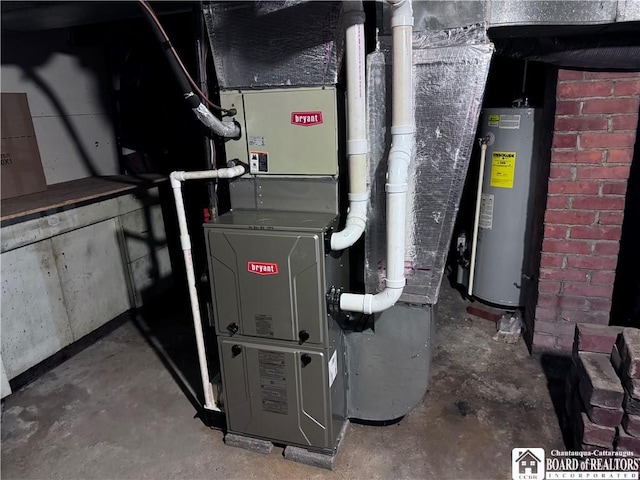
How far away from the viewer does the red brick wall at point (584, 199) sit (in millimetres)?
2094

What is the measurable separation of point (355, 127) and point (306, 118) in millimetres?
206

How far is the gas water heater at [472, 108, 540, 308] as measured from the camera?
2.56 metres

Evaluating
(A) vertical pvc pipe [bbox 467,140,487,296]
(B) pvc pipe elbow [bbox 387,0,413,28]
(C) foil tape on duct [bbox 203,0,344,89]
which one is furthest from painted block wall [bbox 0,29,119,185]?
(A) vertical pvc pipe [bbox 467,140,487,296]

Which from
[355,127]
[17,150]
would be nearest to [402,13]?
[355,127]

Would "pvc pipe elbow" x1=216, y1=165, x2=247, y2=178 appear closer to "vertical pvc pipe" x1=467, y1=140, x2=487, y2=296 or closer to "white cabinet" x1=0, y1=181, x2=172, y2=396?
"white cabinet" x1=0, y1=181, x2=172, y2=396

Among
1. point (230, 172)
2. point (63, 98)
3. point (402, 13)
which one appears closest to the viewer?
point (402, 13)

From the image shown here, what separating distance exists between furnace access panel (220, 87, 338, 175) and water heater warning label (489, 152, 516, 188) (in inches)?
56.8

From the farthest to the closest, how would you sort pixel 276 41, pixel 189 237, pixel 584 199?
pixel 584 199 < pixel 189 237 < pixel 276 41

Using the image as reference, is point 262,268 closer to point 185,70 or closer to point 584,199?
point 185,70

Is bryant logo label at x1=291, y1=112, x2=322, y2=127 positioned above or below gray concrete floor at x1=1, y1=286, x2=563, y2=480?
above
